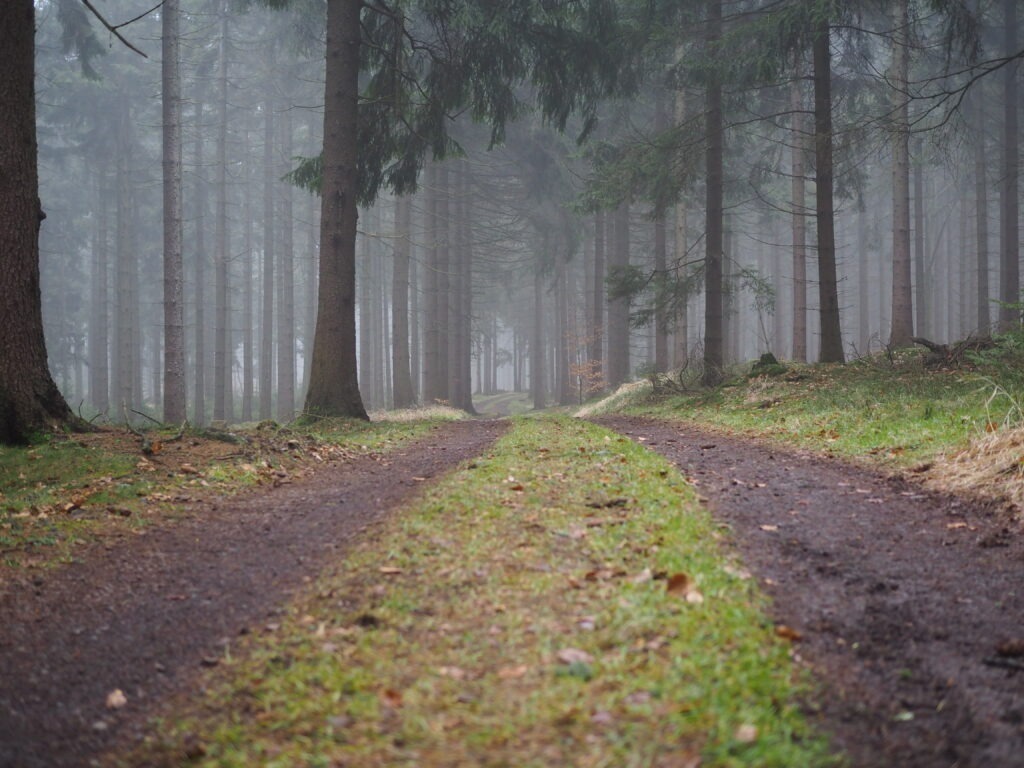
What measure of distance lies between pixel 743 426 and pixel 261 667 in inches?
346

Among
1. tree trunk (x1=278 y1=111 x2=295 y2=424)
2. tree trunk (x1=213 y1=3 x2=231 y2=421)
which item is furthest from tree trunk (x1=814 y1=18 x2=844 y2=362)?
tree trunk (x1=213 y1=3 x2=231 y2=421)

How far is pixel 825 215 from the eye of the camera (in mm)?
14508

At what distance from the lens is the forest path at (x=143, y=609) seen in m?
2.70

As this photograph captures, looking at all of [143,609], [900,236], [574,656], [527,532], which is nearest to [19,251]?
[143,609]

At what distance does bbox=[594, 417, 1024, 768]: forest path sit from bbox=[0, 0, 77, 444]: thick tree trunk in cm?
662

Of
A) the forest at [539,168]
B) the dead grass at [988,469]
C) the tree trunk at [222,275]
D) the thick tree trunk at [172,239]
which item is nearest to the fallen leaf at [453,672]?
the dead grass at [988,469]

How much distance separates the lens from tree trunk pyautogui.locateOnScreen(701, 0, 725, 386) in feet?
53.3

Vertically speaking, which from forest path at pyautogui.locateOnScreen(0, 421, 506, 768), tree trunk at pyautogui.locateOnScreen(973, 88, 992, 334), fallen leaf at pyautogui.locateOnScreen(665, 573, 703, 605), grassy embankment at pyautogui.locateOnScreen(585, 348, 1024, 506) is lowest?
forest path at pyautogui.locateOnScreen(0, 421, 506, 768)

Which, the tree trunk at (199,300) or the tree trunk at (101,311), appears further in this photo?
the tree trunk at (101,311)

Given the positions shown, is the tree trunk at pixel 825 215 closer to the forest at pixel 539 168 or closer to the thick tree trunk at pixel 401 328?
the forest at pixel 539 168

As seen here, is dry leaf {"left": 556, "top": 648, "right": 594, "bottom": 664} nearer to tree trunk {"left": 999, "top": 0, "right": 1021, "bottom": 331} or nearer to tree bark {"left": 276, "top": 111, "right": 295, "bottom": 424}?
tree trunk {"left": 999, "top": 0, "right": 1021, "bottom": 331}

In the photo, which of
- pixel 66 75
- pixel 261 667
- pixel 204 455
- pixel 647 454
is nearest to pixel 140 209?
pixel 66 75

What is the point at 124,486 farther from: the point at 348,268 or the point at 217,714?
the point at 348,268

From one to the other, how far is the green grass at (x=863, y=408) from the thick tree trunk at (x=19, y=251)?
8.34 m
